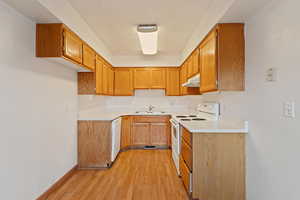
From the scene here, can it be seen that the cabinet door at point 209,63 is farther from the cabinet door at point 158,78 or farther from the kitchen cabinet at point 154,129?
the cabinet door at point 158,78

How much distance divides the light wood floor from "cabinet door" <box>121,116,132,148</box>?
2.72 ft

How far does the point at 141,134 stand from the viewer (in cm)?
472

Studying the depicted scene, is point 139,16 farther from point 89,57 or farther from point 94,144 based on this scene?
point 94,144

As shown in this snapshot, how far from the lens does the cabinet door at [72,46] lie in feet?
7.59

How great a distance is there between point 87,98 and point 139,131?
5.17 ft

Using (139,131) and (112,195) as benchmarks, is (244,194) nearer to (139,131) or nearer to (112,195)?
(112,195)

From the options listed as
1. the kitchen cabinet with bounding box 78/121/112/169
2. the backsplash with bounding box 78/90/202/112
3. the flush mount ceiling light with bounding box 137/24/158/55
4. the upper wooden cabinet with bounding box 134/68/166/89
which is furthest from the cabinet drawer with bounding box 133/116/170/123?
the flush mount ceiling light with bounding box 137/24/158/55

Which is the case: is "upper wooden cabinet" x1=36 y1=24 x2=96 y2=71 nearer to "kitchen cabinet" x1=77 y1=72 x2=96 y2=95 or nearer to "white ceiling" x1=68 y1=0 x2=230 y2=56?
"white ceiling" x1=68 y1=0 x2=230 y2=56

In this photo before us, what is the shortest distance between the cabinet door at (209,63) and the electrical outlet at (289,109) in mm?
789

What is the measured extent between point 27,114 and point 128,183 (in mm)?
1662

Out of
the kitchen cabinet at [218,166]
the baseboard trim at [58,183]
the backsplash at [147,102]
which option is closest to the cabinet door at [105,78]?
the backsplash at [147,102]

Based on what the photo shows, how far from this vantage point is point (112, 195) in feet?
8.11

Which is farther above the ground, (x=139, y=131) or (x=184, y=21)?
(x=184, y=21)

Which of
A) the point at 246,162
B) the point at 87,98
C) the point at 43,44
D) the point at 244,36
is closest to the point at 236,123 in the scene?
the point at 246,162
